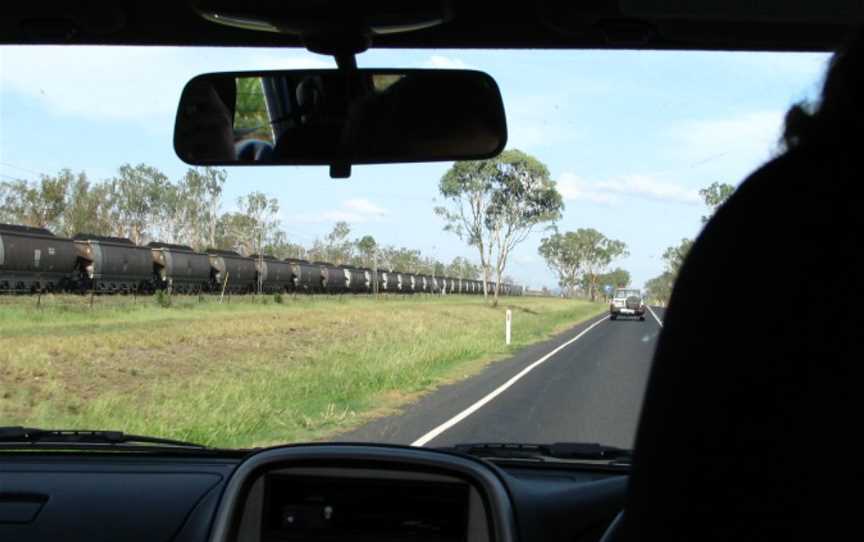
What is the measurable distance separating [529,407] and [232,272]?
33.6m

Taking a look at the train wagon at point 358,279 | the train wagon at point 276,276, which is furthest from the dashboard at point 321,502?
the train wagon at point 358,279

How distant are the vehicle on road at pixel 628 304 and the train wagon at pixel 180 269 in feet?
72.5

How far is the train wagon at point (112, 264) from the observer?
34625 mm

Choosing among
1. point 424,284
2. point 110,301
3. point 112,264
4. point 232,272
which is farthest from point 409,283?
point 110,301

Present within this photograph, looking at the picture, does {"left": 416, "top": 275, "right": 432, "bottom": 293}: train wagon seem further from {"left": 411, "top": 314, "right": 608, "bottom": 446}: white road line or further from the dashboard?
the dashboard

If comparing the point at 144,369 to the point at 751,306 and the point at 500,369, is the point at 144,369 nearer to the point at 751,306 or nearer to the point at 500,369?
the point at 500,369

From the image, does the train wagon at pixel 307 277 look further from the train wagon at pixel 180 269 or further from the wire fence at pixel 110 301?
the train wagon at pixel 180 269

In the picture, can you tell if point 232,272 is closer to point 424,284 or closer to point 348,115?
point 348,115

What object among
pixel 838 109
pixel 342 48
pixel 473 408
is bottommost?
pixel 473 408

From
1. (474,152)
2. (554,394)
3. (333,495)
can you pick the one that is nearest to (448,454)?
(333,495)

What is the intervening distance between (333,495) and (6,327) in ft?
80.0

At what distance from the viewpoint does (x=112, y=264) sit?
1396 inches

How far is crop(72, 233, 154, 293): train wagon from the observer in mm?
34625

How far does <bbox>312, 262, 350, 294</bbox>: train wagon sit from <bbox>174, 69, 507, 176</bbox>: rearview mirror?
209 ft
